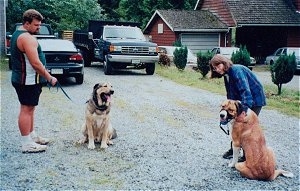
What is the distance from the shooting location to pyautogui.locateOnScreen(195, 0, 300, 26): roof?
100ft

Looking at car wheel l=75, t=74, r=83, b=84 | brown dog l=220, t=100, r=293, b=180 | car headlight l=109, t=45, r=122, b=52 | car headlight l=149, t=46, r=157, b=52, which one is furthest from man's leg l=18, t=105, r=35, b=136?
car headlight l=149, t=46, r=157, b=52

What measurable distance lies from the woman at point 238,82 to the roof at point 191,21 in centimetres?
2653

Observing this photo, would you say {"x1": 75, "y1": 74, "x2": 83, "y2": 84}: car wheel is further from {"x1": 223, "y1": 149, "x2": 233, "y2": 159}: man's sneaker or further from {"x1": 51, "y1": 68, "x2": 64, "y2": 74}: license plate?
{"x1": 223, "y1": 149, "x2": 233, "y2": 159}: man's sneaker

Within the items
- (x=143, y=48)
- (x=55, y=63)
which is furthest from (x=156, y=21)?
(x=55, y=63)

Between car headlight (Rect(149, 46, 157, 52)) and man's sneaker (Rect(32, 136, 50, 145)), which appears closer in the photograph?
man's sneaker (Rect(32, 136, 50, 145))

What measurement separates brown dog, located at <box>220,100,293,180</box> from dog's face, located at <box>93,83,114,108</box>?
1.97 m

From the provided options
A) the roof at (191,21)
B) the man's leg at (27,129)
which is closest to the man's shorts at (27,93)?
the man's leg at (27,129)

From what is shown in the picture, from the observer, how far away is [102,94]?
630cm

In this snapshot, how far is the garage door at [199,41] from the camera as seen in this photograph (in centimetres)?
3247

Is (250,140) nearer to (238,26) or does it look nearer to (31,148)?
(31,148)

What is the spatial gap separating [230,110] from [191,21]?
93.2 ft

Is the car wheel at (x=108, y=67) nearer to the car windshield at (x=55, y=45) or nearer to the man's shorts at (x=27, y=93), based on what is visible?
the car windshield at (x=55, y=45)

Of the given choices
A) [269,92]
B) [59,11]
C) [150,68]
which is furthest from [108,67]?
[59,11]

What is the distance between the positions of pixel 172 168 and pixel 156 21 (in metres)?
31.1
